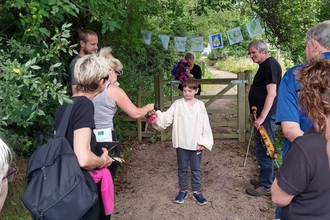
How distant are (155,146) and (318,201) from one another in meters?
5.04

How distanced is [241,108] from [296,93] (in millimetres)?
4271

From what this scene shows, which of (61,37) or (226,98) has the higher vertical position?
(61,37)

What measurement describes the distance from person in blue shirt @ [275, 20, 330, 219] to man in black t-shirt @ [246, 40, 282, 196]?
5.79 ft

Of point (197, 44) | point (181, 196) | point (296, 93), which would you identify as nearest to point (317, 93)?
point (296, 93)

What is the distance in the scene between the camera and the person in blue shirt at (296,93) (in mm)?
2059

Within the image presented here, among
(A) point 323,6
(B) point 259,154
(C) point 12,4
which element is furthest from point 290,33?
(C) point 12,4

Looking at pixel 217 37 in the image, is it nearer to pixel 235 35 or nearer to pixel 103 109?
pixel 235 35

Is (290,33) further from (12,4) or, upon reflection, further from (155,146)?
(12,4)

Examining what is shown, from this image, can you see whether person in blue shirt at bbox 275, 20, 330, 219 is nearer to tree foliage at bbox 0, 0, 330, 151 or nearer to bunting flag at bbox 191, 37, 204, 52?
tree foliage at bbox 0, 0, 330, 151

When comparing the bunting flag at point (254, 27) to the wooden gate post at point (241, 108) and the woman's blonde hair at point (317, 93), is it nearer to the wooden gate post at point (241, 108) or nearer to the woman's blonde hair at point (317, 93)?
the wooden gate post at point (241, 108)

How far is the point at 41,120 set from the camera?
3.95 meters

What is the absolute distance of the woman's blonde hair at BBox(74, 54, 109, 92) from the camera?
223 cm

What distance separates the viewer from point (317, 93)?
1.54m

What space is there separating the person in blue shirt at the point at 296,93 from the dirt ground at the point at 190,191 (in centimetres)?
205
